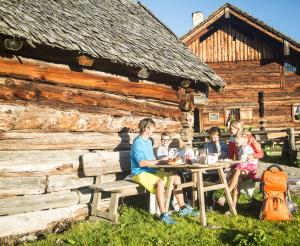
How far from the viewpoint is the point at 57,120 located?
5848 mm

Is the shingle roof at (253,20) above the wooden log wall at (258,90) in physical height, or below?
above

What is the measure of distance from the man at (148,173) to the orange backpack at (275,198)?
3.60 ft

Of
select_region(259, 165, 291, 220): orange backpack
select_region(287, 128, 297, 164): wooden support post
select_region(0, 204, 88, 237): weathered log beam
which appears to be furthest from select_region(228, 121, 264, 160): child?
select_region(287, 128, 297, 164): wooden support post

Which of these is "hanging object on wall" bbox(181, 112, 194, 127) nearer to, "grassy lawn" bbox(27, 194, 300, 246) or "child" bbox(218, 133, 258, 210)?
"child" bbox(218, 133, 258, 210)

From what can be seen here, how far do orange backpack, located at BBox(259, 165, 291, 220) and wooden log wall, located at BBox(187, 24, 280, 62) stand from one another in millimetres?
13345

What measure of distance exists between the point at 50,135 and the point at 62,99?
66 centimetres

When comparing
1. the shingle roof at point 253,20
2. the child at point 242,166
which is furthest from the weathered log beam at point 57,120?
the shingle roof at point 253,20

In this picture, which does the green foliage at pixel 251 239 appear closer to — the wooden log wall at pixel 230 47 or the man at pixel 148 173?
the man at pixel 148 173

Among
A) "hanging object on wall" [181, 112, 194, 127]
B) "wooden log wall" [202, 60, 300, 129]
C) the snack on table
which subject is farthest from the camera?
"wooden log wall" [202, 60, 300, 129]

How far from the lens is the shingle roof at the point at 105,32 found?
539cm

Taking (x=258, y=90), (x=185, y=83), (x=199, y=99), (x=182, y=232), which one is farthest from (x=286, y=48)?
(x=182, y=232)

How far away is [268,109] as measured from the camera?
59.3 ft

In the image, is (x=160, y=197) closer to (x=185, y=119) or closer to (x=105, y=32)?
(x=185, y=119)

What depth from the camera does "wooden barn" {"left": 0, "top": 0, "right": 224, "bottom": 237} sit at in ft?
17.1
